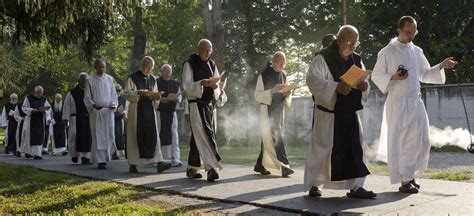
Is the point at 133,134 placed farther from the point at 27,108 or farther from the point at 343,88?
the point at 27,108

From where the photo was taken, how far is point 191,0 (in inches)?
1334

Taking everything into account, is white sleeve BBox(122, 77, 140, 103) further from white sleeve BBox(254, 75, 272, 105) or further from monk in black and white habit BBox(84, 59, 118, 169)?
white sleeve BBox(254, 75, 272, 105)

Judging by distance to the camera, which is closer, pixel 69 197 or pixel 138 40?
pixel 69 197

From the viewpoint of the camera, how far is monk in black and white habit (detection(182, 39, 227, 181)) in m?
8.64

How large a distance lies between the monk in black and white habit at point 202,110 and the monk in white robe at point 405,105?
2514mm

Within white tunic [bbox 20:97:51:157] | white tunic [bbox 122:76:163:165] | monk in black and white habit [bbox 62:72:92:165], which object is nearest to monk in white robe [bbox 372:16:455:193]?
white tunic [bbox 122:76:163:165]

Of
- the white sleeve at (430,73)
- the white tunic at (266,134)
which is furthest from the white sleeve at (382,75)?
the white tunic at (266,134)

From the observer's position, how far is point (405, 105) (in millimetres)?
7344

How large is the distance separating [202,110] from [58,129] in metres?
11.5

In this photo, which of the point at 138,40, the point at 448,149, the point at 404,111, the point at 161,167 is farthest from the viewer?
the point at 138,40

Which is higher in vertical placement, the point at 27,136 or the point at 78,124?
the point at 78,124

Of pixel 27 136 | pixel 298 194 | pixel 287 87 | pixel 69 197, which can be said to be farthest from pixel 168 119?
pixel 27 136

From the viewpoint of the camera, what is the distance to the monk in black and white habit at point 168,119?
11891 millimetres

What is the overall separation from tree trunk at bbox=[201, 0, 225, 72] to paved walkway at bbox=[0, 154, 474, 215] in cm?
1245
